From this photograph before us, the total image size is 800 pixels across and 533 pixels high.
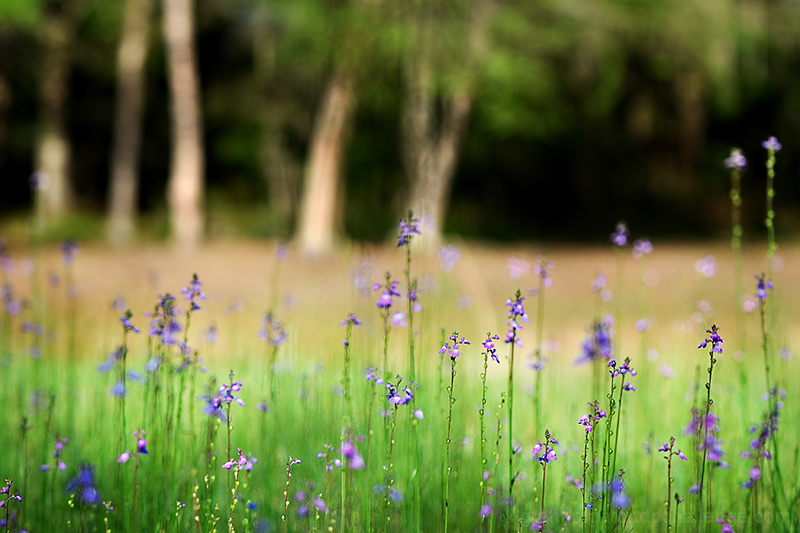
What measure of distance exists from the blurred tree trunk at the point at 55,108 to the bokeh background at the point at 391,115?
70 mm

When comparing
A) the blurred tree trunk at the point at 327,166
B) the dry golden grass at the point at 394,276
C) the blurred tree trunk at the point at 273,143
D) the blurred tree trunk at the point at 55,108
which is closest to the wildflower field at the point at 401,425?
the dry golden grass at the point at 394,276

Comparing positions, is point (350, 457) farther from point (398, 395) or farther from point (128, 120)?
point (128, 120)

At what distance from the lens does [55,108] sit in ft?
62.1

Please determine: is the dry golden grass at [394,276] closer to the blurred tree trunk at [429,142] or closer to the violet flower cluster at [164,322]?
the blurred tree trunk at [429,142]

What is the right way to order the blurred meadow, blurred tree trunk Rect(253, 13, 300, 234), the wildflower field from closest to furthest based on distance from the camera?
the wildflower field → the blurred meadow → blurred tree trunk Rect(253, 13, 300, 234)

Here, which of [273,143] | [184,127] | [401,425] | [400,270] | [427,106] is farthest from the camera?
[273,143]

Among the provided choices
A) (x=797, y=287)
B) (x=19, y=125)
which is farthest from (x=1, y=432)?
(x=19, y=125)

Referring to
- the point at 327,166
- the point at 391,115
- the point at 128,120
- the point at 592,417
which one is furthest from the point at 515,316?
the point at 391,115

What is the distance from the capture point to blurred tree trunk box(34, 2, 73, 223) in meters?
18.0

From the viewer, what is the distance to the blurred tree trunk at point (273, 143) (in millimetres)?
20758

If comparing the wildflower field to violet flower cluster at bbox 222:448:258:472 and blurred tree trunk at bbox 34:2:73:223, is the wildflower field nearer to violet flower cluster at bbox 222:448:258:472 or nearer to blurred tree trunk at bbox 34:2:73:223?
violet flower cluster at bbox 222:448:258:472

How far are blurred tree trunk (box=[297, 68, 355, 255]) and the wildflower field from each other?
503 centimetres

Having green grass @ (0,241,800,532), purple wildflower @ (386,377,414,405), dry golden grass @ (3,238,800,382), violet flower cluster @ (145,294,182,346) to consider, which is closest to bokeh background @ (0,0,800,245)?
dry golden grass @ (3,238,800,382)

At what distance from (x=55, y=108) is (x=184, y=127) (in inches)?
331
